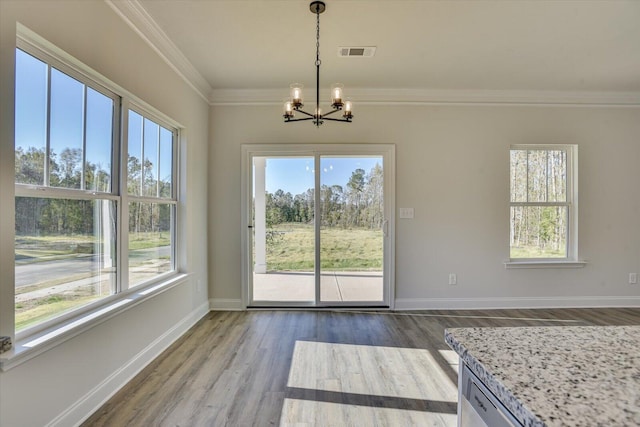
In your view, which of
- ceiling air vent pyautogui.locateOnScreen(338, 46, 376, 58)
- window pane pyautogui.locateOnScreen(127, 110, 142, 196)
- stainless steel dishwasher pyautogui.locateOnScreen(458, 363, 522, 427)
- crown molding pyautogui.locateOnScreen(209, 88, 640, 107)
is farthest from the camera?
crown molding pyautogui.locateOnScreen(209, 88, 640, 107)

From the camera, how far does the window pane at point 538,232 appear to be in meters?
4.19

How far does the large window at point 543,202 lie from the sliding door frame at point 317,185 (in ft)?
5.36

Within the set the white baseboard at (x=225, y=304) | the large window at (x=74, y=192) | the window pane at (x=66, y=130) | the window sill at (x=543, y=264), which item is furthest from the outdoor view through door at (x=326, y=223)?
the window pane at (x=66, y=130)

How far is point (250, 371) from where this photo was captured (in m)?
2.53

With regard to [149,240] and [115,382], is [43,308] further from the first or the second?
[149,240]

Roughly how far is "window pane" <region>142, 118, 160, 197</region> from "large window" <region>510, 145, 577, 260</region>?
4.27 meters

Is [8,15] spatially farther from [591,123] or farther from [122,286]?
[591,123]

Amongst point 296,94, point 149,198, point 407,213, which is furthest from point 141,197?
point 407,213

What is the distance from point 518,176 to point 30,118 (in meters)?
4.87

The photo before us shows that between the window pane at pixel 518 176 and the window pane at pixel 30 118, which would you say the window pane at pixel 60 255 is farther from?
the window pane at pixel 518 176

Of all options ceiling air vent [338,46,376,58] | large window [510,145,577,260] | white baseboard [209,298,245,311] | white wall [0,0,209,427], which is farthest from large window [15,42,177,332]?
large window [510,145,577,260]

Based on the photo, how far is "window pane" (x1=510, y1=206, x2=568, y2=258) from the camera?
419cm

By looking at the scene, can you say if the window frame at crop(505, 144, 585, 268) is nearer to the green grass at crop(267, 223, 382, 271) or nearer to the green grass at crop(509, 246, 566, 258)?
the green grass at crop(509, 246, 566, 258)

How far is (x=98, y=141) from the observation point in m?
2.16
